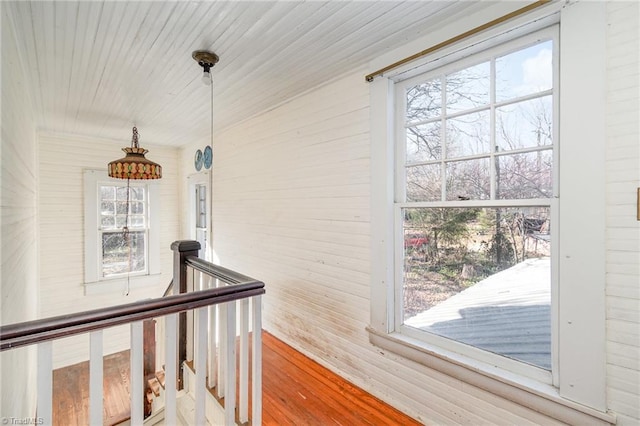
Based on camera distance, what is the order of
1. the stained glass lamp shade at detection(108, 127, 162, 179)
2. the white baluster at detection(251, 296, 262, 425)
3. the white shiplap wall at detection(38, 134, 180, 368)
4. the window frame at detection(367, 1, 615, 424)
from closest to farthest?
1. the window frame at detection(367, 1, 615, 424)
2. the white baluster at detection(251, 296, 262, 425)
3. the stained glass lamp shade at detection(108, 127, 162, 179)
4. the white shiplap wall at detection(38, 134, 180, 368)

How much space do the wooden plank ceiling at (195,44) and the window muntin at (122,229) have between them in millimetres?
1719

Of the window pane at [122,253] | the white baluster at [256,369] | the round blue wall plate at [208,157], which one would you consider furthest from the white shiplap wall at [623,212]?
the window pane at [122,253]

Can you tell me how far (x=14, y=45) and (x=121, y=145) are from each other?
124 inches

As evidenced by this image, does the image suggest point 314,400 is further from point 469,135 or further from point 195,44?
point 195,44

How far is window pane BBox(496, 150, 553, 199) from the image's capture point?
144cm

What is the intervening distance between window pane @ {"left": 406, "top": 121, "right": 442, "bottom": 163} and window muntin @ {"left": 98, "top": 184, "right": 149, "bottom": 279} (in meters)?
4.28

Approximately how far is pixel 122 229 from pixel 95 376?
4.07m

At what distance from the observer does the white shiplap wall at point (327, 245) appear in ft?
5.93

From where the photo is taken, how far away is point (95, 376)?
1.13 m

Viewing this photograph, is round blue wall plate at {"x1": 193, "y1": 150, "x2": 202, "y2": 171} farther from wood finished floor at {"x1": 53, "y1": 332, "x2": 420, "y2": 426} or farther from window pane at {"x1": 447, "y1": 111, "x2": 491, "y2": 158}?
window pane at {"x1": 447, "y1": 111, "x2": 491, "y2": 158}

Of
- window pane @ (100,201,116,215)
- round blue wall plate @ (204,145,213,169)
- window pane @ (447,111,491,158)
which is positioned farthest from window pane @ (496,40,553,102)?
window pane @ (100,201,116,215)

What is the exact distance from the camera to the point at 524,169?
59.2 inches

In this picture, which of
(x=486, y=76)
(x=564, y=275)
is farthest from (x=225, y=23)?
(x=564, y=275)

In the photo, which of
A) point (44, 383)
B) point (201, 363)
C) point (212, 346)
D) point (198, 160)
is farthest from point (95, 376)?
point (198, 160)
